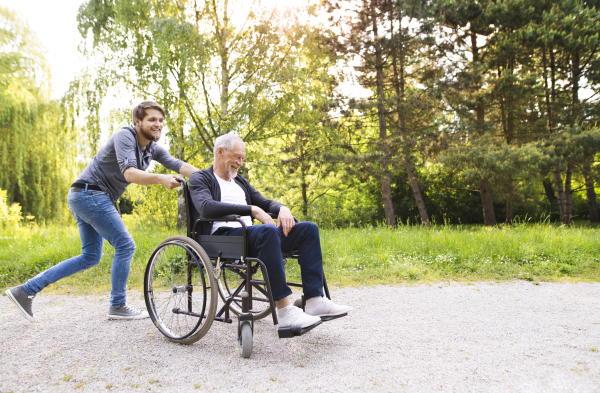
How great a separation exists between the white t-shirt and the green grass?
1861 millimetres

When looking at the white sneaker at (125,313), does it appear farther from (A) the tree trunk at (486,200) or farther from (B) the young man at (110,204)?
(A) the tree trunk at (486,200)

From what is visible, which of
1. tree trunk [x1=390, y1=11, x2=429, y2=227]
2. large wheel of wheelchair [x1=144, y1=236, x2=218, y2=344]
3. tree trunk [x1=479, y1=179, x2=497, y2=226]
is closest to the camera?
large wheel of wheelchair [x1=144, y1=236, x2=218, y2=344]

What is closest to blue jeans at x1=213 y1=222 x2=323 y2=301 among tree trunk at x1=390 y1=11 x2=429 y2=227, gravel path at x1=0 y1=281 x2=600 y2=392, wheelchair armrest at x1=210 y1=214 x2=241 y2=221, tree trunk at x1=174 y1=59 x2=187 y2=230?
wheelchair armrest at x1=210 y1=214 x2=241 y2=221

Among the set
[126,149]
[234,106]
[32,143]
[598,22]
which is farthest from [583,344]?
[598,22]

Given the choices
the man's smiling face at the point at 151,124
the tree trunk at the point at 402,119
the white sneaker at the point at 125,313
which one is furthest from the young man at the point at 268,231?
the tree trunk at the point at 402,119

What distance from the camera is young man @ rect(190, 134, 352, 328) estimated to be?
2.33 meters

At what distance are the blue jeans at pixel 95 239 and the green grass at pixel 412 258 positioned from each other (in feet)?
4.21

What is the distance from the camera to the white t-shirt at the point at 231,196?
9.05 ft

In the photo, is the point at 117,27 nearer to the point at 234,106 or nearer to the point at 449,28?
the point at 234,106

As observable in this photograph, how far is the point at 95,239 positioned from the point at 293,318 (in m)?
1.82

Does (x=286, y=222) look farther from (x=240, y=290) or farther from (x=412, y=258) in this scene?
(x=412, y=258)

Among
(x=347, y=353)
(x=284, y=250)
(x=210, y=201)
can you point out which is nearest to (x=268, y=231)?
(x=284, y=250)

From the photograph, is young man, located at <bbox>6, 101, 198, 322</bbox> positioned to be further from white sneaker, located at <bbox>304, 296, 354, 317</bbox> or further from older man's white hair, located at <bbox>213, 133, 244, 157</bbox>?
white sneaker, located at <bbox>304, 296, 354, 317</bbox>

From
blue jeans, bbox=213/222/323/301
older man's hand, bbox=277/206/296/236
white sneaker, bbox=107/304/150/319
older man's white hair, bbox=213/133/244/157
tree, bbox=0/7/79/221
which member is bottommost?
white sneaker, bbox=107/304/150/319
